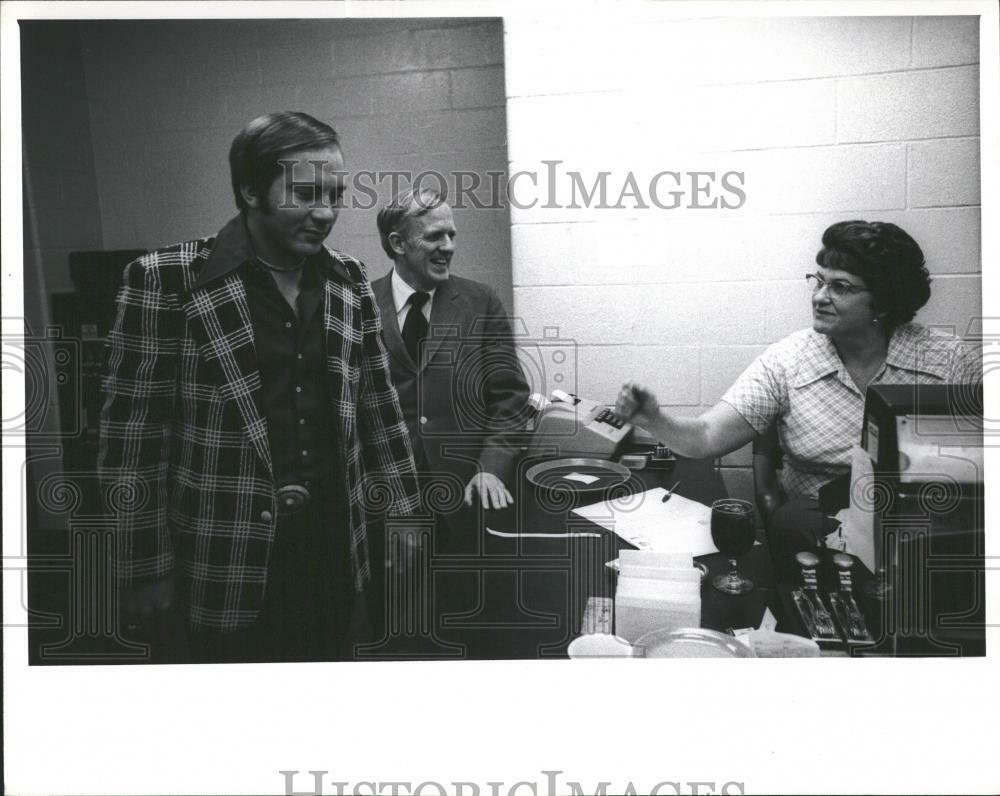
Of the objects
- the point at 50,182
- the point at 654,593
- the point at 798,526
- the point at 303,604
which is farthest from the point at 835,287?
the point at 50,182

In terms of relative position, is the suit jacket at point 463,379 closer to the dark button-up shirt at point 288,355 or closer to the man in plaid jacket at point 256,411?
the man in plaid jacket at point 256,411

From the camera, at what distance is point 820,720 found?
2066 millimetres

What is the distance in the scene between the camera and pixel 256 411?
6.48 ft

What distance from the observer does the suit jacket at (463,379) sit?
6.66 ft

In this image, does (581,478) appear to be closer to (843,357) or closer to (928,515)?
(843,357)

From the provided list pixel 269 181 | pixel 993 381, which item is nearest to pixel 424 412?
pixel 269 181

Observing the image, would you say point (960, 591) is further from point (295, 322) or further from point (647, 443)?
point (295, 322)

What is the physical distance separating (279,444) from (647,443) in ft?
2.83

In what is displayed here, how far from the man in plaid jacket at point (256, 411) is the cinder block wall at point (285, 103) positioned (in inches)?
2.2

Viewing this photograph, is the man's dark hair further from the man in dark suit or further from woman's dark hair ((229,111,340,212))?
woman's dark hair ((229,111,340,212))

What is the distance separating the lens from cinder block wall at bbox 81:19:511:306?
2.00 meters

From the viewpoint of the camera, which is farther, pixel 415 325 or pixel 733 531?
pixel 415 325

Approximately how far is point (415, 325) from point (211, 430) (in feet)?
1.73

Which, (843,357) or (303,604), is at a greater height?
(843,357)
